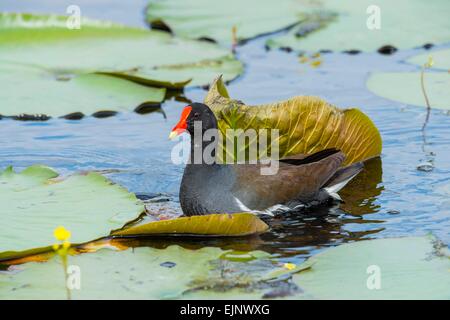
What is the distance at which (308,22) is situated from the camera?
8.75 meters

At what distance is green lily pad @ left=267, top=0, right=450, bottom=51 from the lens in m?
8.40

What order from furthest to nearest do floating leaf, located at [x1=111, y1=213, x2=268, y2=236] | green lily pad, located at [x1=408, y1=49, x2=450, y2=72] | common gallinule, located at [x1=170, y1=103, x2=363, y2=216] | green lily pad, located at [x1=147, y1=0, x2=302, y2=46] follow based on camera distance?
green lily pad, located at [x1=147, y1=0, x2=302, y2=46]
green lily pad, located at [x1=408, y1=49, x2=450, y2=72]
common gallinule, located at [x1=170, y1=103, x2=363, y2=216]
floating leaf, located at [x1=111, y1=213, x2=268, y2=236]

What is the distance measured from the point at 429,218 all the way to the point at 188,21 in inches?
172

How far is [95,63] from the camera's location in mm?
7738

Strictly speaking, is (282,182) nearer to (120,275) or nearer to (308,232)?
(308,232)

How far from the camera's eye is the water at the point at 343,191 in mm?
5102

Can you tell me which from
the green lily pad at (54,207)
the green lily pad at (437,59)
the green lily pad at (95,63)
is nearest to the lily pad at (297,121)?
the green lily pad at (54,207)

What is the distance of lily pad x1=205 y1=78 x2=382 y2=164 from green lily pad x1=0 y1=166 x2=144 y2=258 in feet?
3.08

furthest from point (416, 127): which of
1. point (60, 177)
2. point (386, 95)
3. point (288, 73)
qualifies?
point (60, 177)

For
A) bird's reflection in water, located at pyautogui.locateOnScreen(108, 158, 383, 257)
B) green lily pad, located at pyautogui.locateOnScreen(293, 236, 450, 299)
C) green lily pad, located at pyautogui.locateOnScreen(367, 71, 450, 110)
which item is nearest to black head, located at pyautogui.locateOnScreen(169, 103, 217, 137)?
bird's reflection in water, located at pyautogui.locateOnScreen(108, 158, 383, 257)

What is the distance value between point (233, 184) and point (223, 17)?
407 centimetres

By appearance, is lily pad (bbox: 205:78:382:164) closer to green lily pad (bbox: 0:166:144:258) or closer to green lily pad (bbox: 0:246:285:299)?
green lily pad (bbox: 0:166:144:258)

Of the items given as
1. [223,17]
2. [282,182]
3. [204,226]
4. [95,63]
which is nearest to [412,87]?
[282,182]

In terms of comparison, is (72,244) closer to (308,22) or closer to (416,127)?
(416,127)
